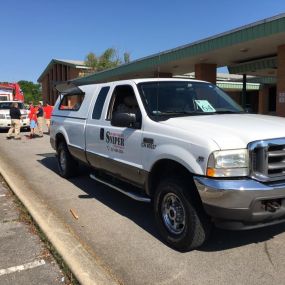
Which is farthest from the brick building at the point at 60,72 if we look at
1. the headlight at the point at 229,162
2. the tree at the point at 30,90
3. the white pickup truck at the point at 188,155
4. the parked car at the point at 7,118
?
the tree at the point at 30,90

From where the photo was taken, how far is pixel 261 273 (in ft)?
13.2

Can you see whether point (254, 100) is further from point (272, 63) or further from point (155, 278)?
point (155, 278)

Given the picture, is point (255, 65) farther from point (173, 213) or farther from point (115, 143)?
point (173, 213)

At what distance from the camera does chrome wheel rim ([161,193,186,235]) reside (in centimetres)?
465

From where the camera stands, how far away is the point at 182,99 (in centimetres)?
574

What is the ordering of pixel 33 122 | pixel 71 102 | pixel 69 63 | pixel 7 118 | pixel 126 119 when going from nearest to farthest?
pixel 126 119 → pixel 71 102 → pixel 33 122 → pixel 7 118 → pixel 69 63

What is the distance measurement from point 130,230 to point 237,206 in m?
1.80

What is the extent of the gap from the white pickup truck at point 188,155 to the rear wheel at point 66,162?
1.55 m

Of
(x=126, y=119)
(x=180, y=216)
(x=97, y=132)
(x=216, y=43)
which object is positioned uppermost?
(x=216, y=43)

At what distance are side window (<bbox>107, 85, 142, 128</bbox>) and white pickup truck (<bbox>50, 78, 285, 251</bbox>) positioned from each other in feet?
0.05

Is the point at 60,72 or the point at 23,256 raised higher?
the point at 60,72

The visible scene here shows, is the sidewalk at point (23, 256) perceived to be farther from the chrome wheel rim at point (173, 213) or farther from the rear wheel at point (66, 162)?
the rear wheel at point (66, 162)

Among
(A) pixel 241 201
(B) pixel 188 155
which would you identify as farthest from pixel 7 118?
(A) pixel 241 201

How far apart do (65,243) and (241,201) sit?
2084 mm
